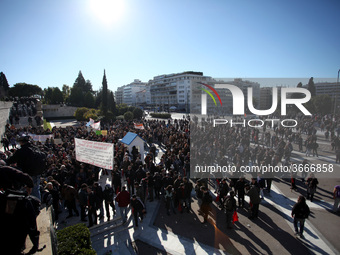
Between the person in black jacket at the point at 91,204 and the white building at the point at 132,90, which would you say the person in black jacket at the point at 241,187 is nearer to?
the person in black jacket at the point at 91,204

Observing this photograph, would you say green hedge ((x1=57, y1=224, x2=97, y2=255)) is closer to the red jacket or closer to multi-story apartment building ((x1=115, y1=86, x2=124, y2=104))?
the red jacket

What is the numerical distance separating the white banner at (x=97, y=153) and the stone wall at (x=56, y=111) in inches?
1914

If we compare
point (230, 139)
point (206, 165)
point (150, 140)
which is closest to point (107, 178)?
point (206, 165)

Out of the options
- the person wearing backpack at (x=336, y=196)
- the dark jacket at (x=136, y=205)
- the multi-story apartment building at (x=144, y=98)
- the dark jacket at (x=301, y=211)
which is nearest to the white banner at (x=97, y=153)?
the dark jacket at (x=136, y=205)

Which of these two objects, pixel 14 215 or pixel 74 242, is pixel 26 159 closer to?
pixel 14 215

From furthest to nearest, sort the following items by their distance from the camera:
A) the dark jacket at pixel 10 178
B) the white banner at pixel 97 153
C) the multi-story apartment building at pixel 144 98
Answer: the multi-story apartment building at pixel 144 98
the white banner at pixel 97 153
the dark jacket at pixel 10 178

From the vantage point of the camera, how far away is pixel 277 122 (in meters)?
16.3

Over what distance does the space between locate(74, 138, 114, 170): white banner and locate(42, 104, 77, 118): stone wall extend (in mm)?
48616

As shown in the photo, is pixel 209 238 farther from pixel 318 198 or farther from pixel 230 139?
pixel 230 139

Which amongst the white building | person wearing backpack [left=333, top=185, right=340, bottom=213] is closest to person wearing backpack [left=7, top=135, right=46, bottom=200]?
person wearing backpack [left=333, top=185, right=340, bottom=213]

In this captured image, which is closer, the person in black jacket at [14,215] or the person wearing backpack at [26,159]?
the person in black jacket at [14,215]

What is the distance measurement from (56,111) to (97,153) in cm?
5020

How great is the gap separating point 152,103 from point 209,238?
329 ft

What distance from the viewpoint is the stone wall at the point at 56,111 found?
1951 inches
